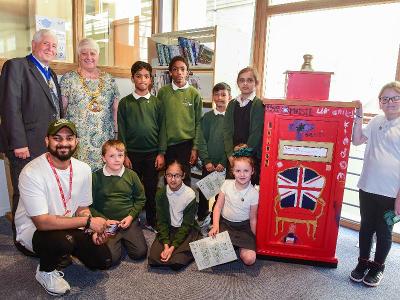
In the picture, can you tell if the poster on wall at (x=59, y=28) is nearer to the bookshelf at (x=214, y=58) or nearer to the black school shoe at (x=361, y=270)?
the bookshelf at (x=214, y=58)

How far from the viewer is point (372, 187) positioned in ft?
6.72

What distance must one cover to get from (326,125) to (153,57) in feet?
8.01

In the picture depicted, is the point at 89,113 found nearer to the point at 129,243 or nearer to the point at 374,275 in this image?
the point at 129,243

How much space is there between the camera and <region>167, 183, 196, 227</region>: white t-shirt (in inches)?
96.0

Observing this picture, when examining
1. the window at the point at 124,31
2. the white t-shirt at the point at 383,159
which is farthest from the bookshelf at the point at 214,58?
the white t-shirt at the point at 383,159

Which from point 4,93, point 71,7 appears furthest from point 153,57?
point 4,93

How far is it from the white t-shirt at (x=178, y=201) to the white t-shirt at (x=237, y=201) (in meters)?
0.26

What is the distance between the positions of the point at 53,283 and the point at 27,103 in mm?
1194

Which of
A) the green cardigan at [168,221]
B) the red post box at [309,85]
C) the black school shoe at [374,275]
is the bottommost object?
the black school shoe at [374,275]

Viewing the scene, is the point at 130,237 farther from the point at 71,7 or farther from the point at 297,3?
the point at 297,3

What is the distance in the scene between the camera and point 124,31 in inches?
163

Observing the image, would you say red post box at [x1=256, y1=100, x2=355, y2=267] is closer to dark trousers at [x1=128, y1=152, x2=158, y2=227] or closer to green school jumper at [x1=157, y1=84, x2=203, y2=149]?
green school jumper at [x1=157, y1=84, x2=203, y2=149]

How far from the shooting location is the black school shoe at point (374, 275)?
211 centimetres

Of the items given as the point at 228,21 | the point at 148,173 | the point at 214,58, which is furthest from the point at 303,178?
the point at 228,21
